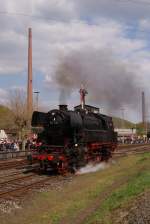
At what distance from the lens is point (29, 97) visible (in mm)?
58906

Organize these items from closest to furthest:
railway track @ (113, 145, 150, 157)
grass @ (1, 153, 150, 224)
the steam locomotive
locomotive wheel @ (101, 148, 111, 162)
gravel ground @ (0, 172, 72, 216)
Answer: grass @ (1, 153, 150, 224) → gravel ground @ (0, 172, 72, 216) → the steam locomotive → locomotive wheel @ (101, 148, 111, 162) → railway track @ (113, 145, 150, 157)

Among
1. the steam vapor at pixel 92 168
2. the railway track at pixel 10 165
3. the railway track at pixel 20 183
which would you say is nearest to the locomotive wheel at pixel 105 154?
the steam vapor at pixel 92 168

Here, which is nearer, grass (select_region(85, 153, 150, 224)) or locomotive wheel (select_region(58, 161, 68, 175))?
grass (select_region(85, 153, 150, 224))

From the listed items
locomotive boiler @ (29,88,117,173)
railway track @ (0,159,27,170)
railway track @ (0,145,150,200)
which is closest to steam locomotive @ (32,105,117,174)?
locomotive boiler @ (29,88,117,173)

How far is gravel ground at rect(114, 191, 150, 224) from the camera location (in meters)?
10.4

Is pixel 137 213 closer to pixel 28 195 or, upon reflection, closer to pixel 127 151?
pixel 28 195

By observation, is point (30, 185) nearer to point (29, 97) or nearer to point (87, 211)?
point (87, 211)

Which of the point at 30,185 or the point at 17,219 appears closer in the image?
the point at 17,219

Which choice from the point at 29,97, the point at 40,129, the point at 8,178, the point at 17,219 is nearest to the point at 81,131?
the point at 40,129

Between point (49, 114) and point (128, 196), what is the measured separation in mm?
12597

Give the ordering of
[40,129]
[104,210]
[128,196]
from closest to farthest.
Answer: [104,210] → [128,196] → [40,129]

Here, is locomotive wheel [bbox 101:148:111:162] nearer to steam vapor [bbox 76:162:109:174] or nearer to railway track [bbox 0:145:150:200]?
steam vapor [bbox 76:162:109:174]

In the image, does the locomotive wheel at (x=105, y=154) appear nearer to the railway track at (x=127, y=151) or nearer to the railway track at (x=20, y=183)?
the railway track at (x=20, y=183)

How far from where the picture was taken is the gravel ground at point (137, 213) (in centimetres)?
1037
